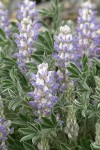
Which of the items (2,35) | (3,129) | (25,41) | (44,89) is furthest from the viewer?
(2,35)

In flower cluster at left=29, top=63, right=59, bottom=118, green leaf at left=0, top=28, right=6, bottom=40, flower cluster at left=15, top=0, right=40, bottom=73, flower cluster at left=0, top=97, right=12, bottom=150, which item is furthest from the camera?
green leaf at left=0, top=28, right=6, bottom=40

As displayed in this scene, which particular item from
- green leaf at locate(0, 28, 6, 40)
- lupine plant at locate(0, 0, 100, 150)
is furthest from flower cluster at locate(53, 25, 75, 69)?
green leaf at locate(0, 28, 6, 40)

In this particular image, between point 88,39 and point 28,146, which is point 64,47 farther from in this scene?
point 28,146

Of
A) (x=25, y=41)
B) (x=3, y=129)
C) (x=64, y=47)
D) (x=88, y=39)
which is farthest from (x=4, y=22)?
(x=3, y=129)

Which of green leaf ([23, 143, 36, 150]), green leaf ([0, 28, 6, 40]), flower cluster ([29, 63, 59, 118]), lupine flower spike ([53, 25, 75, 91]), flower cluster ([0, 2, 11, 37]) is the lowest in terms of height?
green leaf ([23, 143, 36, 150])

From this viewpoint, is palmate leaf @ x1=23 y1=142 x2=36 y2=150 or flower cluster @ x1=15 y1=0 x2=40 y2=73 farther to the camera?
flower cluster @ x1=15 y1=0 x2=40 y2=73

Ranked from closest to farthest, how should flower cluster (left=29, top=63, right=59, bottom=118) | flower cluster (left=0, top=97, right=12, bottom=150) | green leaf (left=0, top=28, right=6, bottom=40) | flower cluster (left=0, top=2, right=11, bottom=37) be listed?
1. flower cluster (left=29, top=63, right=59, bottom=118)
2. flower cluster (left=0, top=97, right=12, bottom=150)
3. green leaf (left=0, top=28, right=6, bottom=40)
4. flower cluster (left=0, top=2, right=11, bottom=37)

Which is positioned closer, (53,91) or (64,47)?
(53,91)

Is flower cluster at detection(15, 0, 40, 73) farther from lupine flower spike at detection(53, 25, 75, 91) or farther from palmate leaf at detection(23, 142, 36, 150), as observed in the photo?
palmate leaf at detection(23, 142, 36, 150)

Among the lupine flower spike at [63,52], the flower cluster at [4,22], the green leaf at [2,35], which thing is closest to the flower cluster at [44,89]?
the lupine flower spike at [63,52]
